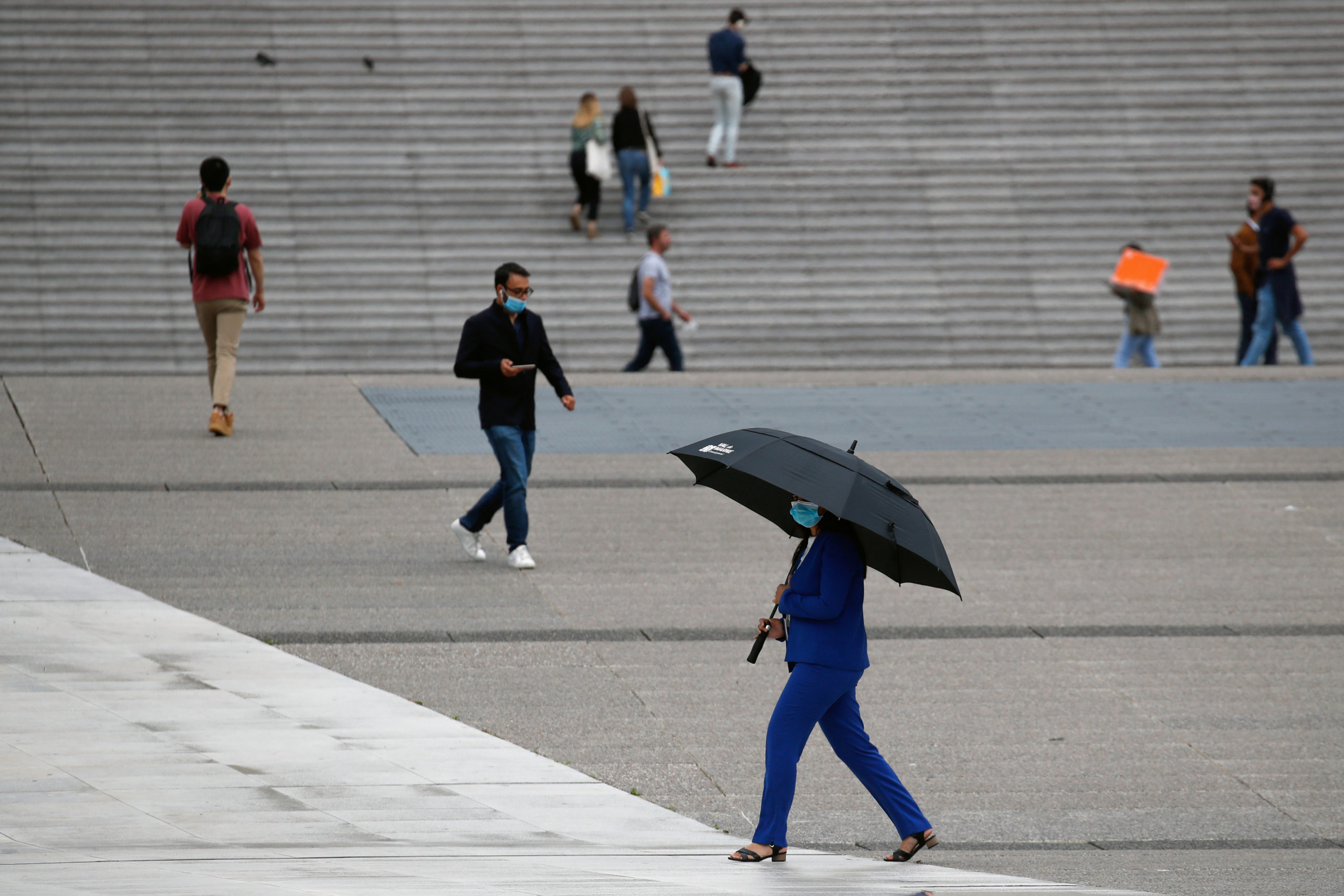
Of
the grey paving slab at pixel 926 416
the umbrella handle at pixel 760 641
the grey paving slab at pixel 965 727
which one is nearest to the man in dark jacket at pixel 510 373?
the grey paving slab at pixel 965 727

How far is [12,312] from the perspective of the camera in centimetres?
1655

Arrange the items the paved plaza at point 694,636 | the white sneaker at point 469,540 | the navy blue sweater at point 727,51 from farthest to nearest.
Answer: the navy blue sweater at point 727,51 → the white sneaker at point 469,540 → the paved plaza at point 694,636

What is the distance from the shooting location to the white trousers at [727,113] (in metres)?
19.1

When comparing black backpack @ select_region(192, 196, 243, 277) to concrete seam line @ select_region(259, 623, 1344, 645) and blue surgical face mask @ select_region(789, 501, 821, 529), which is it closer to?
concrete seam line @ select_region(259, 623, 1344, 645)

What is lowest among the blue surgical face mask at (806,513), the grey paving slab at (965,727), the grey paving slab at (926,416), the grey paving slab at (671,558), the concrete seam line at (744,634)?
the grey paving slab at (965,727)

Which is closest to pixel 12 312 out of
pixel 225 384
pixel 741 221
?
pixel 225 384

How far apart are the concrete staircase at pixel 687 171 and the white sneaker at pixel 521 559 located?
7252 mm

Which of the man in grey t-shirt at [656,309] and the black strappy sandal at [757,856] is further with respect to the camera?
the man in grey t-shirt at [656,309]

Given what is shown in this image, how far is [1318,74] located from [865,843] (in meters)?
18.8

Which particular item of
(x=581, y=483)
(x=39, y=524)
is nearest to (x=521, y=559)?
(x=581, y=483)

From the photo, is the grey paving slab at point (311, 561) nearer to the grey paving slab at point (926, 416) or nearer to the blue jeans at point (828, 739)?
the grey paving slab at point (926, 416)

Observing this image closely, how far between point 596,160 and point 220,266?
6977 mm

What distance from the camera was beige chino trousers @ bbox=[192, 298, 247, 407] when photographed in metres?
11.9

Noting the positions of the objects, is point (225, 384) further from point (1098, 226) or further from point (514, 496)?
point (1098, 226)
